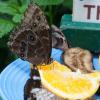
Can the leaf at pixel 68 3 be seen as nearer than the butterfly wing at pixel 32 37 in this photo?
No

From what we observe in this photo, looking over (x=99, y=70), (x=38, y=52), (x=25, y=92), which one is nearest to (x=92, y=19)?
(x=99, y=70)

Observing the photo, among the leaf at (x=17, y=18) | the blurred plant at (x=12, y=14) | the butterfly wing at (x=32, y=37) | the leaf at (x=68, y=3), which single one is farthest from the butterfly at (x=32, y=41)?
the leaf at (x=68, y=3)

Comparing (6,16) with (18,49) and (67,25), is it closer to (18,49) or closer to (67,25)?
(67,25)

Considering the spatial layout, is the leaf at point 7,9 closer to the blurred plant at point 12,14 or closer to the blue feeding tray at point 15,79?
the blurred plant at point 12,14

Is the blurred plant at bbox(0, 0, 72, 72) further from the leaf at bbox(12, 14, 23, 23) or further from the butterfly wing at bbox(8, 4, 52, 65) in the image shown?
the butterfly wing at bbox(8, 4, 52, 65)

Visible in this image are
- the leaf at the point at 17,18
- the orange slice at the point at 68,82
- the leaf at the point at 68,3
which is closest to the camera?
the orange slice at the point at 68,82

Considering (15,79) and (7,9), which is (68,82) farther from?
(7,9)

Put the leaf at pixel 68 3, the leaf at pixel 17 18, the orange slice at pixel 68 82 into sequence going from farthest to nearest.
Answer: the leaf at pixel 68 3, the leaf at pixel 17 18, the orange slice at pixel 68 82

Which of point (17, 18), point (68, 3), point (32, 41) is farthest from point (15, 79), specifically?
point (68, 3)
